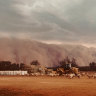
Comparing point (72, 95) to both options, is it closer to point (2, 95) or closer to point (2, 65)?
point (2, 95)

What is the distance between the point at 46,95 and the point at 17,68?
9548 centimetres

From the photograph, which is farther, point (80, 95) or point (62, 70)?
point (62, 70)

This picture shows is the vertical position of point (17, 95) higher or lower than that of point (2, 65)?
lower

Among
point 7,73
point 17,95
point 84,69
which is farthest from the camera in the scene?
point 84,69

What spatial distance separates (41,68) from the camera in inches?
4045

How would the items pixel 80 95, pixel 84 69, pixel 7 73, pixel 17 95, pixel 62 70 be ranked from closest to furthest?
pixel 80 95
pixel 17 95
pixel 62 70
pixel 7 73
pixel 84 69

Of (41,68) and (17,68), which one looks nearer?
(41,68)

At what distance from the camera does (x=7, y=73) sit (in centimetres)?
9525

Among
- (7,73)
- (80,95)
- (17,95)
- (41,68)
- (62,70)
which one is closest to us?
(80,95)

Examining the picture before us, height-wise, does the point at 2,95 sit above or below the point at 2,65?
below

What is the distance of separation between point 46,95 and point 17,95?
2836mm

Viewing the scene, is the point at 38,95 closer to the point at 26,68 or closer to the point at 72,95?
the point at 72,95

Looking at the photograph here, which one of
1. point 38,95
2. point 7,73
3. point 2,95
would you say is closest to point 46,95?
point 38,95

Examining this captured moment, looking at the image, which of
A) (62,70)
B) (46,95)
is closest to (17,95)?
(46,95)
